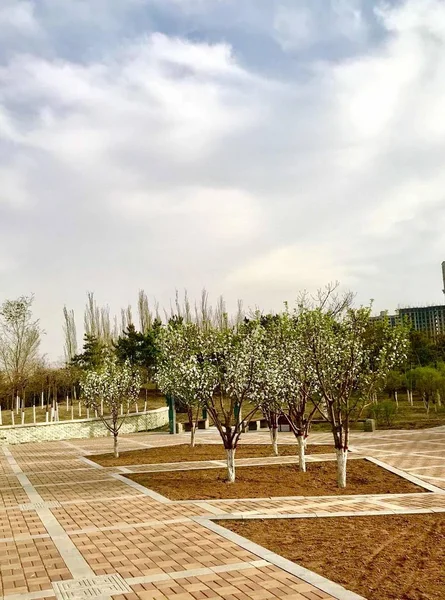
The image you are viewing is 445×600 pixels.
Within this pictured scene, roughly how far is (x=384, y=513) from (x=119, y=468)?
8767 millimetres

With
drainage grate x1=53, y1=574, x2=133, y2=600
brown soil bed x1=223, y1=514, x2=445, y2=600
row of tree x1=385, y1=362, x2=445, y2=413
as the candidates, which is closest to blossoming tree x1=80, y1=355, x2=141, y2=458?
brown soil bed x1=223, y1=514, x2=445, y2=600

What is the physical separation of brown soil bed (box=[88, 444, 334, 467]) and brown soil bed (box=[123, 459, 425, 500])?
2.86 metres

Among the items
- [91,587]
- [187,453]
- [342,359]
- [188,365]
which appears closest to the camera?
[91,587]

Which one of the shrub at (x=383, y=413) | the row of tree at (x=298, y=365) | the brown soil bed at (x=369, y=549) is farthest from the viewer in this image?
the shrub at (x=383, y=413)

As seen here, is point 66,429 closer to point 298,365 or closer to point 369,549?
point 298,365

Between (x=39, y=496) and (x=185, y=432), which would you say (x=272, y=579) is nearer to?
(x=39, y=496)

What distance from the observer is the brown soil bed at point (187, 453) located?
695 inches

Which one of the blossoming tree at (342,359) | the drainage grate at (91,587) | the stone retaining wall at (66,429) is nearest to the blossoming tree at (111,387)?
the blossoming tree at (342,359)

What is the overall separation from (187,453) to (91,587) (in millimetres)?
13956

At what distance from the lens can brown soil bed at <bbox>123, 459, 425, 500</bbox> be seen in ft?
37.5

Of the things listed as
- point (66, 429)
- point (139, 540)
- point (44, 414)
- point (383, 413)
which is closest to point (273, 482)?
point (139, 540)

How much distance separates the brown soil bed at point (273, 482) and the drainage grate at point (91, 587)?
490 centimetres

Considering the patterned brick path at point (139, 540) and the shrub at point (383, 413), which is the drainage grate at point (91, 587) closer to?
the patterned brick path at point (139, 540)

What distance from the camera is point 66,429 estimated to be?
29875mm
